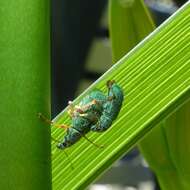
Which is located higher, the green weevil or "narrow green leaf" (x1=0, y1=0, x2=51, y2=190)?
"narrow green leaf" (x1=0, y1=0, x2=51, y2=190)

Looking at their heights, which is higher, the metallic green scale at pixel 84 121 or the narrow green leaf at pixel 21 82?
the narrow green leaf at pixel 21 82

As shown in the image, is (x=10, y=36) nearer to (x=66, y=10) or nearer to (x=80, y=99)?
(x=80, y=99)

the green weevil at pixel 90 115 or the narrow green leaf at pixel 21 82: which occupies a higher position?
the narrow green leaf at pixel 21 82

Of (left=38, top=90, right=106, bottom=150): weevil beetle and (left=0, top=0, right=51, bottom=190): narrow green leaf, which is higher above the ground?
(left=0, top=0, right=51, bottom=190): narrow green leaf
